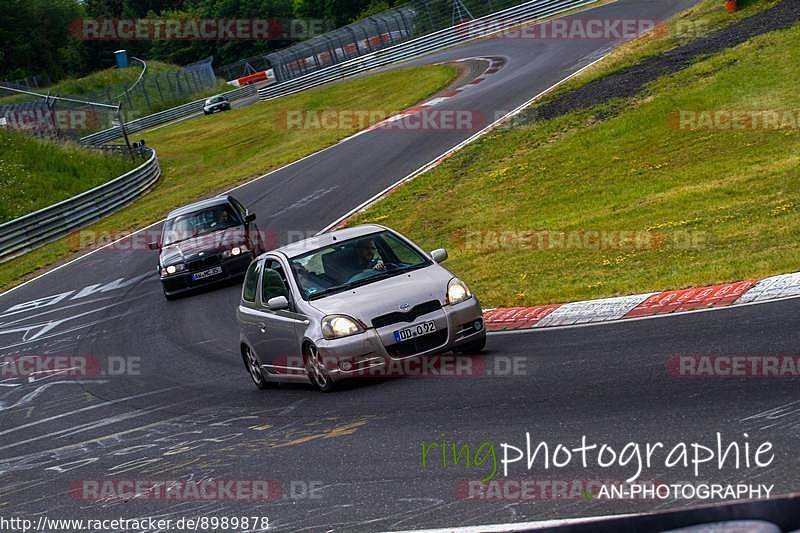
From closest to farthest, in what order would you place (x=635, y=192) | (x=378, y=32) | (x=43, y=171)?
(x=635, y=192)
(x=43, y=171)
(x=378, y=32)

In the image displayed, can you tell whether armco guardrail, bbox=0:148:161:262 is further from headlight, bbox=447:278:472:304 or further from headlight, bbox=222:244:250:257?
headlight, bbox=447:278:472:304

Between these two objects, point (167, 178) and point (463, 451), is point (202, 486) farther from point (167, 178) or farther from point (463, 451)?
point (167, 178)

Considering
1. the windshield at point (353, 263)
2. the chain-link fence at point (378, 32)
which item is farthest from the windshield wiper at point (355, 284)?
the chain-link fence at point (378, 32)

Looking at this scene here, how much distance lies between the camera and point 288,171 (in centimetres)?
3572

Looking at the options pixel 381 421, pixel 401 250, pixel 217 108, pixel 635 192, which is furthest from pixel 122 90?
pixel 381 421

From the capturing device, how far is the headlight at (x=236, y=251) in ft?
69.5

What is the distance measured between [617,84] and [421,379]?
62.4 feet

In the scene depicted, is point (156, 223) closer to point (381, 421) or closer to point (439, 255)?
point (439, 255)

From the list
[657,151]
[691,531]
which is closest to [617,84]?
[657,151]

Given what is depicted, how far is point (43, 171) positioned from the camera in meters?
44.1

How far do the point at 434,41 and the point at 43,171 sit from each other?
22.3 m

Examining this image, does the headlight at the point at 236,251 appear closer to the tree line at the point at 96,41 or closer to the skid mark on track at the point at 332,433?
the skid mark on track at the point at 332,433

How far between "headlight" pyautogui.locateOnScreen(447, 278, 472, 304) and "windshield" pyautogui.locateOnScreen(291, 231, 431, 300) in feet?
2.06

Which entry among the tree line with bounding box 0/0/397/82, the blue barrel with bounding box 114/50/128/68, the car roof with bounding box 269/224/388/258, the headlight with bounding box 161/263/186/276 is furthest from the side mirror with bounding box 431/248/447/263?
the tree line with bounding box 0/0/397/82
